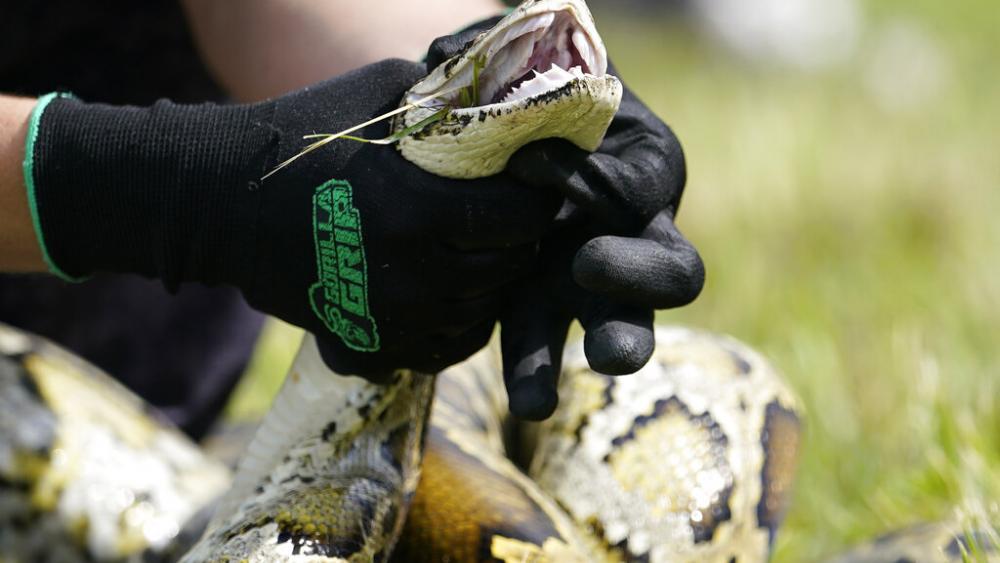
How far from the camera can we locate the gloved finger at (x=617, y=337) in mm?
2055

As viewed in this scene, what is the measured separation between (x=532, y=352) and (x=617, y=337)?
0.77 ft

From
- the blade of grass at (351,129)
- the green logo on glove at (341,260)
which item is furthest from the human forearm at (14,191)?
the green logo on glove at (341,260)

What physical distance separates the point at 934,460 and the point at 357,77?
2.05m

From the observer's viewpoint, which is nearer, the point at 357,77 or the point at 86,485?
the point at 357,77

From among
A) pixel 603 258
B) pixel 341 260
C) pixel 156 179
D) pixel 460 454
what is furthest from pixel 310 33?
pixel 603 258

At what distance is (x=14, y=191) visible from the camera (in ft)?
7.52

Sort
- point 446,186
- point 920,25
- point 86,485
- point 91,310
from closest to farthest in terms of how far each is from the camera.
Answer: point 446,186, point 86,485, point 91,310, point 920,25

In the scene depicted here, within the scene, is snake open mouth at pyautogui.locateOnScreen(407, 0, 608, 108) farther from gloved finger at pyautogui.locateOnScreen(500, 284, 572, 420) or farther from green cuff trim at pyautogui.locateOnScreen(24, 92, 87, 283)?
green cuff trim at pyautogui.locateOnScreen(24, 92, 87, 283)

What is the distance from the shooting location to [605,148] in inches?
88.4

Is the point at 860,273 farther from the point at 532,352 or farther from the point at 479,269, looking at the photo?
the point at 479,269

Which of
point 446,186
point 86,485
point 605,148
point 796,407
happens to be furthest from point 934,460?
point 86,485

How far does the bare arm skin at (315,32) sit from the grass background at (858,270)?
71.0 inches

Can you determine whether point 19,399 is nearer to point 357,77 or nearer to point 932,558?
point 357,77

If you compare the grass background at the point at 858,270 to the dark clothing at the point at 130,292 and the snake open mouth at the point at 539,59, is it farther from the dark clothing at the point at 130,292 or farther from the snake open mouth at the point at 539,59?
the snake open mouth at the point at 539,59
